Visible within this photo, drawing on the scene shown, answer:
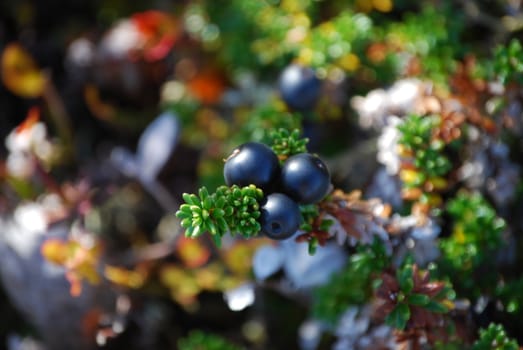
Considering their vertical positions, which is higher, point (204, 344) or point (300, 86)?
point (300, 86)

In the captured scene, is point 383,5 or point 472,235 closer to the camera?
point 472,235

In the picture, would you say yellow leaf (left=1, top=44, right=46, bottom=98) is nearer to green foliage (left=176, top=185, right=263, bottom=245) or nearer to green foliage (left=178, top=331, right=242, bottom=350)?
green foliage (left=178, top=331, right=242, bottom=350)

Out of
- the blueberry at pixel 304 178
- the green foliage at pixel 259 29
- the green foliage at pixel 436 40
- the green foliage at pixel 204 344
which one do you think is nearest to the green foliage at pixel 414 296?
the blueberry at pixel 304 178

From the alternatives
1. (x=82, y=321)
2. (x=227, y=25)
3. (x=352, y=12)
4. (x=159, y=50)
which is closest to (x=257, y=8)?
(x=227, y=25)

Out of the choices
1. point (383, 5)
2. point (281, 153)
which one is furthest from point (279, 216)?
point (383, 5)

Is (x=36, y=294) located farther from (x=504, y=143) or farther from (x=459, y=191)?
(x=504, y=143)

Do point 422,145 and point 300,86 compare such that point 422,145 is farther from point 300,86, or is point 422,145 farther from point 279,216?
point 279,216

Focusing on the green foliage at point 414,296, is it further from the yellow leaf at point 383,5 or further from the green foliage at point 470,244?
the yellow leaf at point 383,5
